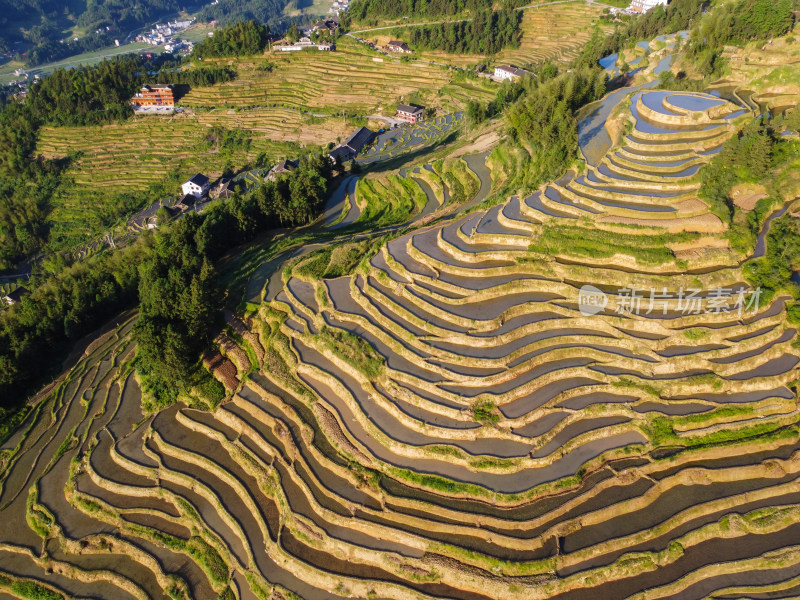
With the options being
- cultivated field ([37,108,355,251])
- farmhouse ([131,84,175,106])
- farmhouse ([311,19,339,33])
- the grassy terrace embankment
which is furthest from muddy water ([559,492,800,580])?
farmhouse ([311,19,339,33])

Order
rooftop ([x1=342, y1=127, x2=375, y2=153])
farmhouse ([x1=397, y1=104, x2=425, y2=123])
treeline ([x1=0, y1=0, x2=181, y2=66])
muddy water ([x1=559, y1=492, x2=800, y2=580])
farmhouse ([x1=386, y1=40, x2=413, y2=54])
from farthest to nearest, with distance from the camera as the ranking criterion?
treeline ([x1=0, y1=0, x2=181, y2=66]) < farmhouse ([x1=386, y1=40, x2=413, y2=54]) < farmhouse ([x1=397, y1=104, x2=425, y2=123]) < rooftop ([x1=342, y1=127, x2=375, y2=153]) < muddy water ([x1=559, y1=492, x2=800, y2=580])

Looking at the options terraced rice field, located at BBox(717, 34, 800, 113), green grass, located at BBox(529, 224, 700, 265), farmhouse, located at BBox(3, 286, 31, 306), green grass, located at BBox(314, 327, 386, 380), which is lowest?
farmhouse, located at BBox(3, 286, 31, 306)

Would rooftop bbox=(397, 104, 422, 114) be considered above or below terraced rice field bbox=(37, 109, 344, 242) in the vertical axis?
above

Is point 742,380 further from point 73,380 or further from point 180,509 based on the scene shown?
point 73,380

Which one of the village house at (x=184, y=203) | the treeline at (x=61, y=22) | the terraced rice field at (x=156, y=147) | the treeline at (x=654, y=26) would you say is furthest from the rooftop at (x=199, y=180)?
the treeline at (x=61, y=22)

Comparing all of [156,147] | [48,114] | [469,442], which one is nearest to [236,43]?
[156,147]

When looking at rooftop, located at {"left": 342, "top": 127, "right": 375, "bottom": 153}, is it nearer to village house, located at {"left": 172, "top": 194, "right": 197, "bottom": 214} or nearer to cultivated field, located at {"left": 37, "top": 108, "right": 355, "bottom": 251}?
cultivated field, located at {"left": 37, "top": 108, "right": 355, "bottom": 251}
